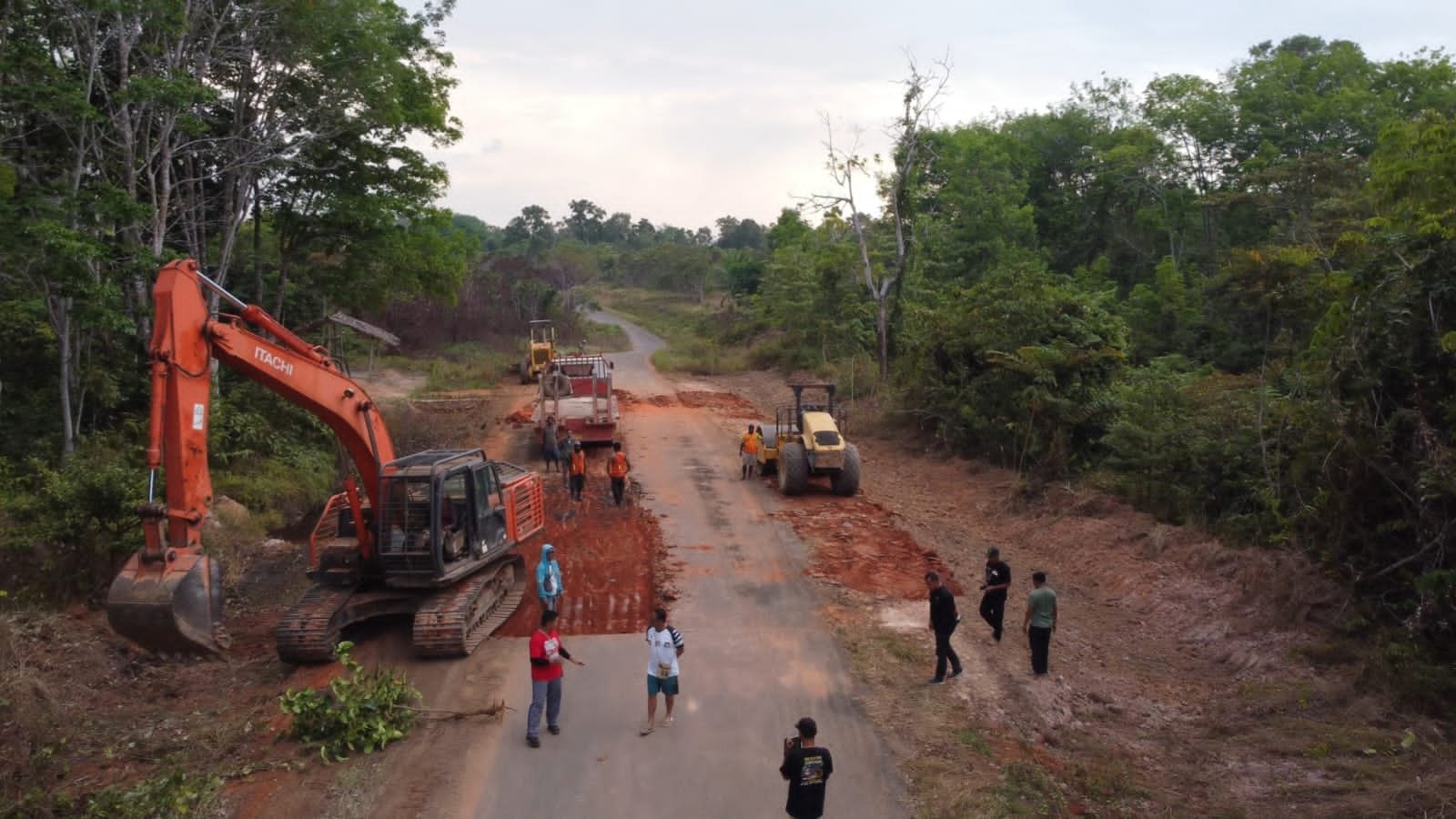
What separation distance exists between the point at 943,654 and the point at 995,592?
1.51 meters

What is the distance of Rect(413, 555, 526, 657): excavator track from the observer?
458 inches

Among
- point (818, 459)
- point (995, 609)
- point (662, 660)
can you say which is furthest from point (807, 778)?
point (818, 459)

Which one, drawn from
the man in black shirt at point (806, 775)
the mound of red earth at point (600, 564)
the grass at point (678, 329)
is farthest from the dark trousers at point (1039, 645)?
the grass at point (678, 329)

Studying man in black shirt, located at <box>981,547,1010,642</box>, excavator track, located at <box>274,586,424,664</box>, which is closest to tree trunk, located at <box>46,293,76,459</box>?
excavator track, located at <box>274,586,424,664</box>

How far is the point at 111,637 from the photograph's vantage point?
12.2m

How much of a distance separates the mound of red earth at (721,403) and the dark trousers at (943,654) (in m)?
20.8

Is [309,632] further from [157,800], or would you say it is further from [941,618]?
[941,618]

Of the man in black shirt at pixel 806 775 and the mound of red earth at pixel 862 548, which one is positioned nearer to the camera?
the man in black shirt at pixel 806 775

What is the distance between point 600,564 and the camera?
16.1m

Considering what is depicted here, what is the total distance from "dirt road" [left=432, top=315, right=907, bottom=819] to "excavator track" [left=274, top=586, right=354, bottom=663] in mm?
2140

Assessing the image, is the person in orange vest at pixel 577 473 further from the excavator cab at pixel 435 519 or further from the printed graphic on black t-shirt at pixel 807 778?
the printed graphic on black t-shirt at pixel 807 778

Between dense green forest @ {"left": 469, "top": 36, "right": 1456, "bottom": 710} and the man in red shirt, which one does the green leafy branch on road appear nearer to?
the man in red shirt

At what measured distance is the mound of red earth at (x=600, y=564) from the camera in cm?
1353

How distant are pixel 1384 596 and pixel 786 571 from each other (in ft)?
26.2
